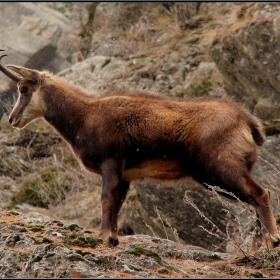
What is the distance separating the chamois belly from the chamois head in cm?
183

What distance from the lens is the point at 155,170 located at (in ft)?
27.4

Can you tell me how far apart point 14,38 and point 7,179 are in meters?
9.93

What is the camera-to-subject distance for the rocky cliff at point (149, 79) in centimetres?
1051

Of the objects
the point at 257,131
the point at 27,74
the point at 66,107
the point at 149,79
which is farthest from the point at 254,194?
the point at 149,79

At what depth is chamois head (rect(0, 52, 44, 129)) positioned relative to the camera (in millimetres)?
8922

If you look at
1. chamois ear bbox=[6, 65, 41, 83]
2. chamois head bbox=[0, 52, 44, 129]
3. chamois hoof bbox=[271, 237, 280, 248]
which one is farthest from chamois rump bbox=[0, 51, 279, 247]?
chamois ear bbox=[6, 65, 41, 83]

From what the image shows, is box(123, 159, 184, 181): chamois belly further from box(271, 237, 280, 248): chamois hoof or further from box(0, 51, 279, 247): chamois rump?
box(271, 237, 280, 248): chamois hoof

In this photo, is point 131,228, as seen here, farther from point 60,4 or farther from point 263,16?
point 60,4

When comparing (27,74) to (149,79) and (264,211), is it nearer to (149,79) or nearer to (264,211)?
(264,211)

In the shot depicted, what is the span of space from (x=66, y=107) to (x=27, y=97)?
2.30 feet

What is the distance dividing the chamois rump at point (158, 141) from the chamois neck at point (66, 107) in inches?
0.6

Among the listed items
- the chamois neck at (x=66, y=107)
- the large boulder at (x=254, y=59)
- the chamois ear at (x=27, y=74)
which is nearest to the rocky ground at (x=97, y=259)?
the chamois neck at (x=66, y=107)

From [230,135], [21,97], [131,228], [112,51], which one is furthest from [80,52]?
[230,135]

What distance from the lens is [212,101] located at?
8.38m
